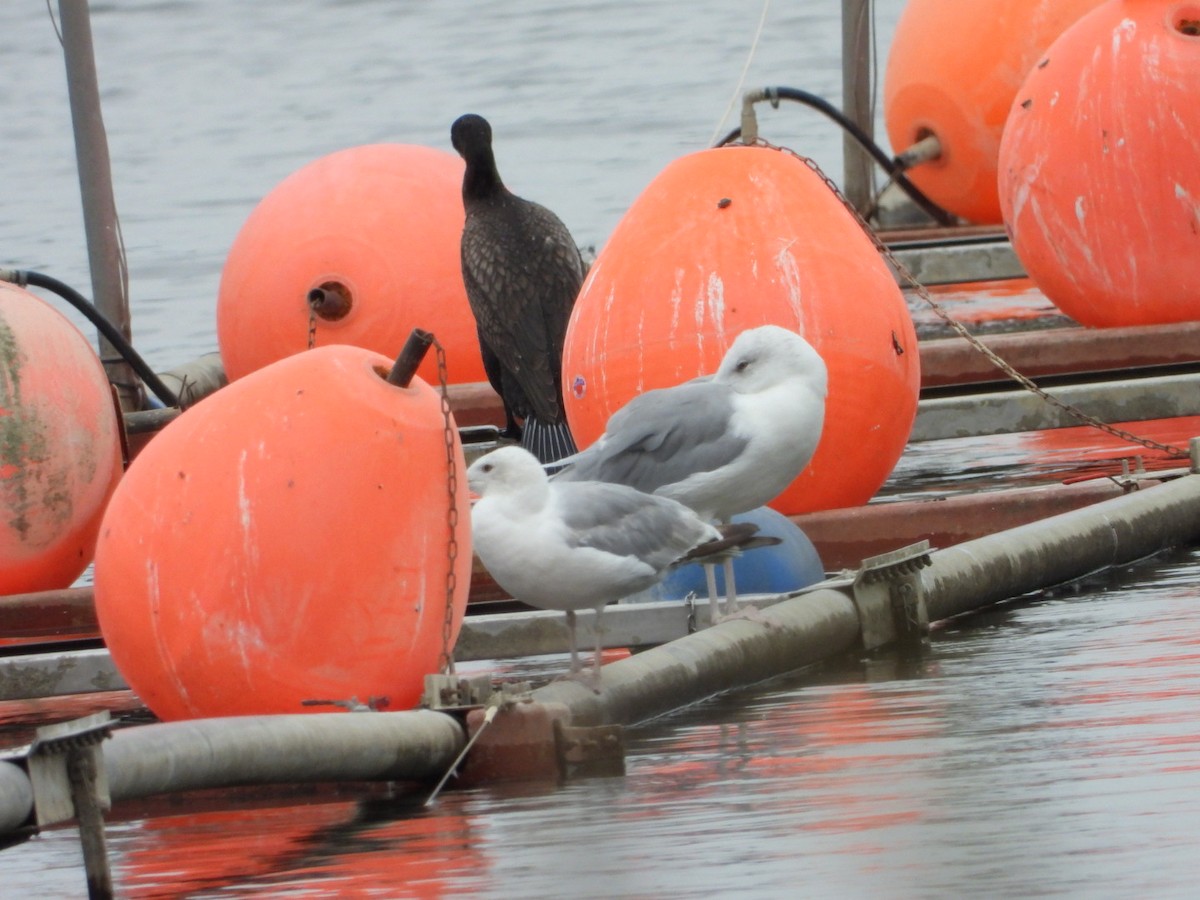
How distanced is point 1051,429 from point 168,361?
27.1 feet

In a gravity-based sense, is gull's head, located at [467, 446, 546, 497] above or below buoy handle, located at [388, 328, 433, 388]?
below

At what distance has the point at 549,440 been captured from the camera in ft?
33.4

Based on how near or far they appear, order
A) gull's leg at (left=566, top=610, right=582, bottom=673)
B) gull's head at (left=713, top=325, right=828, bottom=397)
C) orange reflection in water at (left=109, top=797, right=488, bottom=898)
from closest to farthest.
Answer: orange reflection in water at (left=109, top=797, right=488, bottom=898), gull's leg at (left=566, top=610, right=582, bottom=673), gull's head at (left=713, top=325, right=828, bottom=397)

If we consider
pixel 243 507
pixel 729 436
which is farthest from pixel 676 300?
pixel 243 507

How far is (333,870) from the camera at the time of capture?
4918mm

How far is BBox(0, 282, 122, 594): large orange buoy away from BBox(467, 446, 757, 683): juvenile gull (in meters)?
2.29

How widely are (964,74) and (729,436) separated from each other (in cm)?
860

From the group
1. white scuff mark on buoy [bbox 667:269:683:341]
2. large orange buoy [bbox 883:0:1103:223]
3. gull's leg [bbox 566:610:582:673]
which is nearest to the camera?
gull's leg [bbox 566:610:582:673]

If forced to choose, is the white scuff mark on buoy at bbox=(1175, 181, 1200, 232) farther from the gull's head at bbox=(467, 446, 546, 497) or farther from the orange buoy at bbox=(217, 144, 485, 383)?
the gull's head at bbox=(467, 446, 546, 497)

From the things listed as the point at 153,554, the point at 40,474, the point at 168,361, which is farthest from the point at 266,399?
the point at 168,361

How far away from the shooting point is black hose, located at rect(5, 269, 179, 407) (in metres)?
9.29

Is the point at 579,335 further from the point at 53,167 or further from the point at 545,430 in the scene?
the point at 53,167

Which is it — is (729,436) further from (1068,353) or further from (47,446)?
(1068,353)

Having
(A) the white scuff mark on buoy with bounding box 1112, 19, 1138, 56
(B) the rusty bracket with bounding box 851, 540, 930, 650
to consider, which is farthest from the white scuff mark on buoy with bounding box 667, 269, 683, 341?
(A) the white scuff mark on buoy with bounding box 1112, 19, 1138, 56
